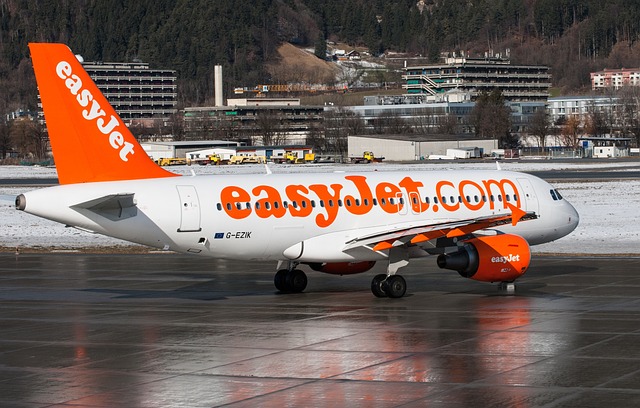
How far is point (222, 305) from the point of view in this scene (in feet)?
120

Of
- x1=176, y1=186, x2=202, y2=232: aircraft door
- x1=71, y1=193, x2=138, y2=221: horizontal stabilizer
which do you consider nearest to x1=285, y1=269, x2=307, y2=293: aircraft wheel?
x1=176, y1=186, x2=202, y2=232: aircraft door

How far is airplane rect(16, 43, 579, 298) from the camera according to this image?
3512cm

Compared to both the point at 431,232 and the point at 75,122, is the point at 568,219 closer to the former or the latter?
the point at 431,232

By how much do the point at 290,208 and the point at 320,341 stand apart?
9.00 metres

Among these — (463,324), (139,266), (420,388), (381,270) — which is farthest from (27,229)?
(420,388)

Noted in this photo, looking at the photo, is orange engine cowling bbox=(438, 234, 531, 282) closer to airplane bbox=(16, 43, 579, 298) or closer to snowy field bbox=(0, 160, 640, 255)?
airplane bbox=(16, 43, 579, 298)

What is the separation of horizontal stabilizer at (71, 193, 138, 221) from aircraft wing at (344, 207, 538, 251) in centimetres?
708

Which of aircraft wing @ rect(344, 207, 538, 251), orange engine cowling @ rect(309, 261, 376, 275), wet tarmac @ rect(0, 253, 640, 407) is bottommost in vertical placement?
wet tarmac @ rect(0, 253, 640, 407)

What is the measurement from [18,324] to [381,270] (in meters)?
16.3

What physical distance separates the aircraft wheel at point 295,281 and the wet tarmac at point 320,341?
18.4 inches

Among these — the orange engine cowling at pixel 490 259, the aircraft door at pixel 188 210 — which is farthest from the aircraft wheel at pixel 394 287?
the aircraft door at pixel 188 210

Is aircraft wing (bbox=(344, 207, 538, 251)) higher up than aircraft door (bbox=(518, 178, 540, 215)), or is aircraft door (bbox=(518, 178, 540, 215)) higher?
aircraft door (bbox=(518, 178, 540, 215))

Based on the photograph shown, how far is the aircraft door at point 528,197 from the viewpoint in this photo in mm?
41656

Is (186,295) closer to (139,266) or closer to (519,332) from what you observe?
(139,266)
